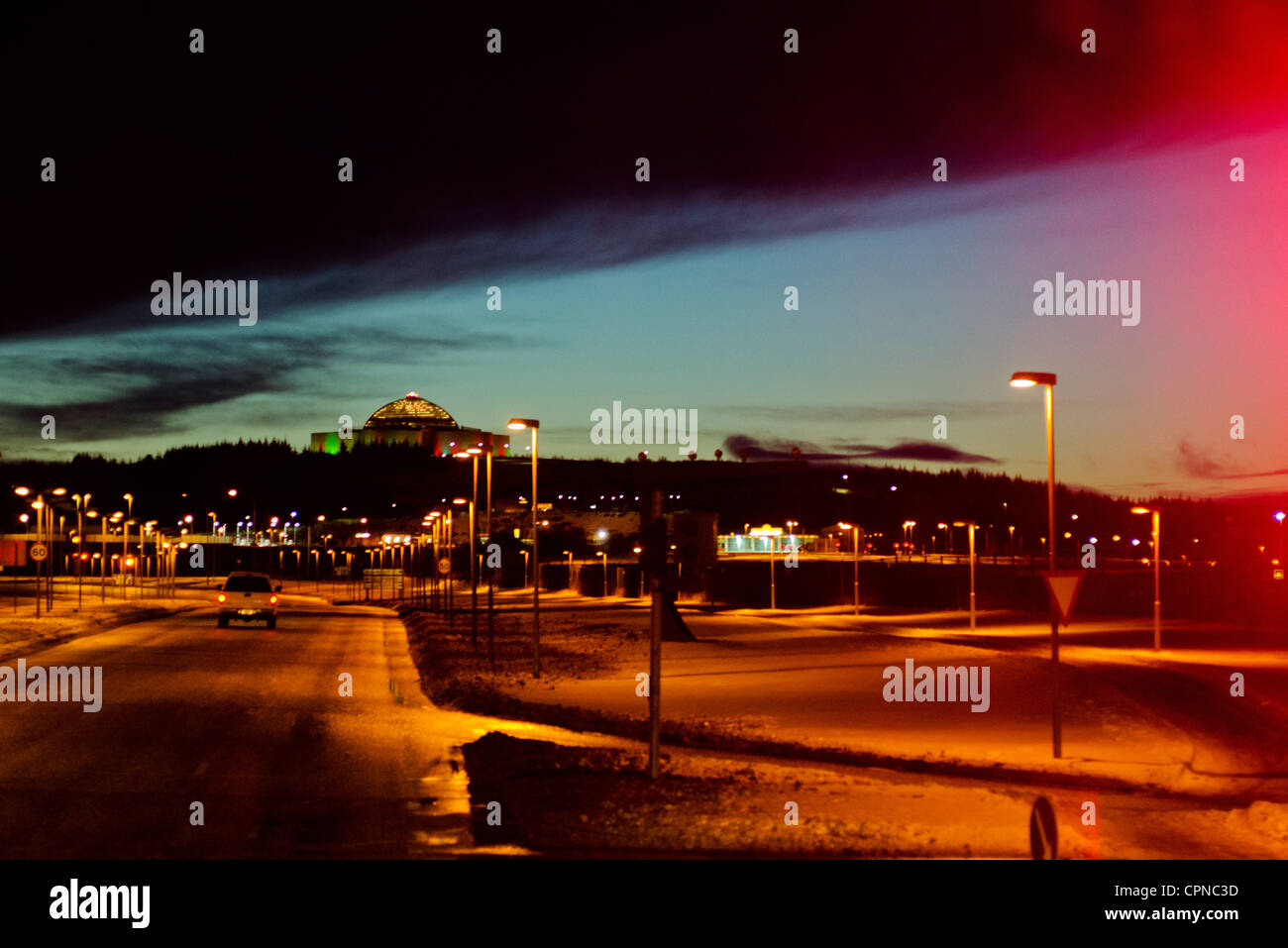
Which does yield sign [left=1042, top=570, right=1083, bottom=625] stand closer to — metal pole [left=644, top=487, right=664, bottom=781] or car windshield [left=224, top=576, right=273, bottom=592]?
metal pole [left=644, top=487, right=664, bottom=781]

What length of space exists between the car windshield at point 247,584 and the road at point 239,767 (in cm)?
1682

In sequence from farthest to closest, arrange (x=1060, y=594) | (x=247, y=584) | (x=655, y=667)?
(x=247, y=584)
(x=1060, y=594)
(x=655, y=667)

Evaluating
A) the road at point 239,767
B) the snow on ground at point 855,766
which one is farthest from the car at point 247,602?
the road at point 239,767

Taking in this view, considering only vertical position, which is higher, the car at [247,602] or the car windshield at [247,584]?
the car windshield at [247,584]

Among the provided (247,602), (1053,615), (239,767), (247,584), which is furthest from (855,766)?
(247,584)

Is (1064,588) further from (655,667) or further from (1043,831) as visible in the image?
(1043,831)

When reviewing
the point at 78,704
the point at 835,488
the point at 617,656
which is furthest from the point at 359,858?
the point at 835,488

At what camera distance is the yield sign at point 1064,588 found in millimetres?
17688

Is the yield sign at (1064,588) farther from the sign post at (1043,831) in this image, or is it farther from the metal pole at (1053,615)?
the sign post at (1043,831)

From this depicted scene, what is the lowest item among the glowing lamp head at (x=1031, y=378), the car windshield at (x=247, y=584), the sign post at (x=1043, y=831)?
the car windshield at (x=247, y=584)

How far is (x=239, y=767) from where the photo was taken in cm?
1549

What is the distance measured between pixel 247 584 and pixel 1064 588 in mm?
36677
